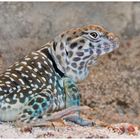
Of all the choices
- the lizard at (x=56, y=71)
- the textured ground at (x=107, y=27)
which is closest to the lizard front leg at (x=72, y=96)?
the lizard at (x=56, y=71)

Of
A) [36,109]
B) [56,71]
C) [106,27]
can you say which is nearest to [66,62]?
[56,71]

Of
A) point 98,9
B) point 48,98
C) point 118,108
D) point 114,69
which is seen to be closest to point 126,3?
point 98,9

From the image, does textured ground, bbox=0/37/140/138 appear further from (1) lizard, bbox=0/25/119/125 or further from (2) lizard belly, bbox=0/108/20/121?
(2) lizard belly, bbox=0/108/20/121

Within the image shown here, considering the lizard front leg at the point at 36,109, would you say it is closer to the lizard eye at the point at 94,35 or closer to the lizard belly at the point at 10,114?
the lizard belly at the point at 10,114

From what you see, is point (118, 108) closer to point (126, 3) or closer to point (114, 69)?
point (114, 69)

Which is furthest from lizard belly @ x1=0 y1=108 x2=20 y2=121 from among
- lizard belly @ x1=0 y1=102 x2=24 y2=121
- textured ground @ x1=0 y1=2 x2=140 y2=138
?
textured ground @ x1=0 y1=2 x2=140 y2=138

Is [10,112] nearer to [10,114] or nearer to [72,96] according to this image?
[10,114]

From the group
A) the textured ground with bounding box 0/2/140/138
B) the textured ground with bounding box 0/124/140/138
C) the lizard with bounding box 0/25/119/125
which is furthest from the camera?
the textured ground with bounding box 0/2/140/138
